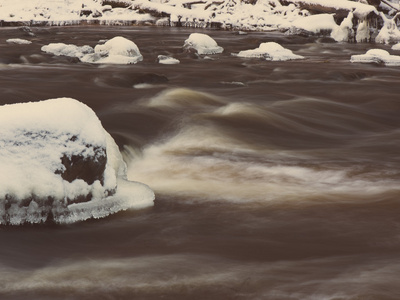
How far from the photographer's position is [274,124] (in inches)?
206

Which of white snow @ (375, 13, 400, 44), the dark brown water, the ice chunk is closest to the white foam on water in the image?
the dark brown water

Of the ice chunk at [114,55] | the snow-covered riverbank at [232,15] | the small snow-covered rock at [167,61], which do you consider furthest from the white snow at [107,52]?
the snow-covered riverbank at [232,15]

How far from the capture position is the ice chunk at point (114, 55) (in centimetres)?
902

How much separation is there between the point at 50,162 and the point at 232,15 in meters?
15.2

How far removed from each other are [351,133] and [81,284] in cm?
357

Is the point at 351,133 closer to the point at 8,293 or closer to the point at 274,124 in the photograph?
the point at 274,124

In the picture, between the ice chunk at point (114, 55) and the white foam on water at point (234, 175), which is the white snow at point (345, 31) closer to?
the ice chunk at point (114, 55)

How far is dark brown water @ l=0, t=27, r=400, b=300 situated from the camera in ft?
7.03

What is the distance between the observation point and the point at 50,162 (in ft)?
8.64

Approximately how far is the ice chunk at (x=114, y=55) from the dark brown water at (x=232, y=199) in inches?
59.3

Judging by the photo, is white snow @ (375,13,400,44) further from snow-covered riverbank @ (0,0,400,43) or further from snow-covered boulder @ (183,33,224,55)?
snow-covered boulder @ (183,33,224,55)

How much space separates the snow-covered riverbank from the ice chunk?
563 centimetres

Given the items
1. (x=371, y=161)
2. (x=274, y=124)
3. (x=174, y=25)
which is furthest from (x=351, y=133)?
(x=174, y=25)

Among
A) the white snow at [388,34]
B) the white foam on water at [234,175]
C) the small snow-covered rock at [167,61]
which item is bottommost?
the white foam on water at [234,175]
